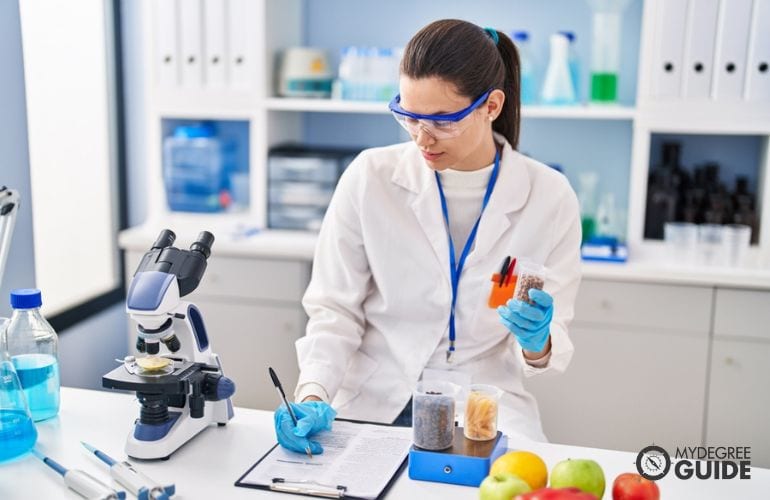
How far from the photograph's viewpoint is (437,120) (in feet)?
5.61

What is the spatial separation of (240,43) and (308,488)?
6.76 ft

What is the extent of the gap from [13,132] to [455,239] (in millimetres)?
1411

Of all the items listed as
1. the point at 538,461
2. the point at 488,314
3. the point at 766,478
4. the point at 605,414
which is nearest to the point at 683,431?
the point at 605,414

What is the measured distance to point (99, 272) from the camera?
3.36 m

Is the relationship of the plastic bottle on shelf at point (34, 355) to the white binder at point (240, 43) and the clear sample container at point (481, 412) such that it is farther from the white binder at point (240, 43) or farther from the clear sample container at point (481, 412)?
the white binder at point (240, 43)

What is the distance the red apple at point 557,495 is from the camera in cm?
110

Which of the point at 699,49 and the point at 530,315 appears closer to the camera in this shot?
the point at 530,315

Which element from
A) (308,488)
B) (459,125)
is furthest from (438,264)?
(308,488)

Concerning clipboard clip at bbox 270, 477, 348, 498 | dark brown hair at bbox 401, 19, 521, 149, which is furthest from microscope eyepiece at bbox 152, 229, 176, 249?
dark brown hair at bbox 401, 19, 521, 149

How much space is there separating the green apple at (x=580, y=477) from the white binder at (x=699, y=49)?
6.07ft

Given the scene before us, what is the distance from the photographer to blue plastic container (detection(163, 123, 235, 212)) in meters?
3.27

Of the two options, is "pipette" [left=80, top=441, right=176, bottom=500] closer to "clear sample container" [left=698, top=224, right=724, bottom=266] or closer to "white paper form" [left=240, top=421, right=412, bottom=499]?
"white paper form" [left=240, top=421, right=412, bottom=499]

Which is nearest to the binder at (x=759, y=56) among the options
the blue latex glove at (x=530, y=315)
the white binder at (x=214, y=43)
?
the blue latex glove at (x=530, y=315)

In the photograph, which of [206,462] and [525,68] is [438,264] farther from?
[525,68]
